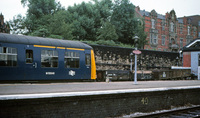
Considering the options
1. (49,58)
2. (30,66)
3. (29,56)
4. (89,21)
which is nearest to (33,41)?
(29,56)

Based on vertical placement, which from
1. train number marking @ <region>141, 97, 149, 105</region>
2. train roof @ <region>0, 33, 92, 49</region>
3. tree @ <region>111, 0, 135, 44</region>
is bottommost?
train number marking @ <region>141, 97, 149, 105</region>

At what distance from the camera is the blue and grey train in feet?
50.1

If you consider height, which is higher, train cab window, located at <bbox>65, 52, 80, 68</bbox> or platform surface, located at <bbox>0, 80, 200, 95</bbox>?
train cab window, located at <bbox>65, 52, 80, 68</bbox>

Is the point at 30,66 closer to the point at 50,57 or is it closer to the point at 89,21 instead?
the point at 50,57

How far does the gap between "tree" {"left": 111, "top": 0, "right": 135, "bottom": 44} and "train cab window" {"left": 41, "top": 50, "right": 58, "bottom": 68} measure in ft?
101

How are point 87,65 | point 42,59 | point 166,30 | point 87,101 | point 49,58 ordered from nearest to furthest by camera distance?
point 87,101 < point 42,59 < point 49,58 < point 87,65 < point 166,30

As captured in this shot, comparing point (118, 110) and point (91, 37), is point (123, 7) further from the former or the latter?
point (118, 110)

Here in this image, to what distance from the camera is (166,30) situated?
60.9m

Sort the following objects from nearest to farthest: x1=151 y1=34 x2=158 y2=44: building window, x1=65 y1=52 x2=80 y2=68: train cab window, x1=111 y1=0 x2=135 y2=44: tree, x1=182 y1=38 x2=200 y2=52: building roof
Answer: x1=65 y1=52 x2=80 y2=68: train cab window, x1=182 y1=38 x2=200 y2=52: building roof, x1=111 y1=0 x2=135 y2=44: tree, x1=151 y1=34 x2=158 y2=44: building window

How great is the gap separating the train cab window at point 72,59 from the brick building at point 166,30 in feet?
116

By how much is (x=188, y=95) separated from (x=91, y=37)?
33.4 meters

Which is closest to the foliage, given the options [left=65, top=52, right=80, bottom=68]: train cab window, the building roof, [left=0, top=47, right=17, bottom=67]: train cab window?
the building roof

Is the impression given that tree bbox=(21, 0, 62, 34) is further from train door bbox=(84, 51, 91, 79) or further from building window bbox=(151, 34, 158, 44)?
building window bbox=(151, 34, 158, 44)

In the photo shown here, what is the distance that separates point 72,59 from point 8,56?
5.38m
